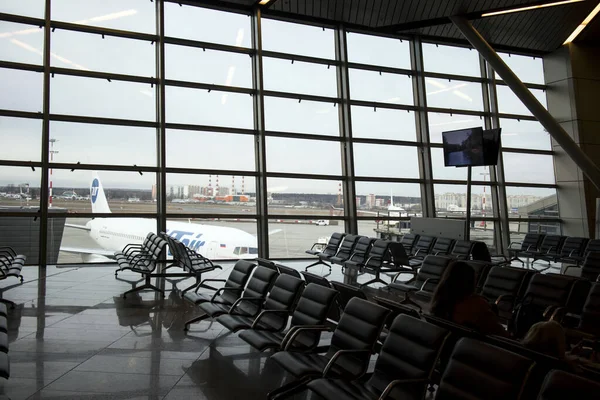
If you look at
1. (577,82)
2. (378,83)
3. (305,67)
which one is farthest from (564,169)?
(305,67)

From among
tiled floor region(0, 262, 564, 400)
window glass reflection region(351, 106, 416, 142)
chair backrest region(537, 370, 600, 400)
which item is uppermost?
window glass reflection region(351, 106, 416, 142)

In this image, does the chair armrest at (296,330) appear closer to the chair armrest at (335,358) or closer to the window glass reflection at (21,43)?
the chair armrest at (335,358)

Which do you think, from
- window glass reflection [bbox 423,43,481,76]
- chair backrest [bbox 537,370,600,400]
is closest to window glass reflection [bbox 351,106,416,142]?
window glass reflection [bbox 423,43,481,76]

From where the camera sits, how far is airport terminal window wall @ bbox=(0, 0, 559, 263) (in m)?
8.45

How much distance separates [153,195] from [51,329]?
4.88 metres

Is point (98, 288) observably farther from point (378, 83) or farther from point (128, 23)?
point (378, 83)

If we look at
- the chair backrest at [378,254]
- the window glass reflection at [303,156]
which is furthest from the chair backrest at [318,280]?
the window glass reflection at [303,156]

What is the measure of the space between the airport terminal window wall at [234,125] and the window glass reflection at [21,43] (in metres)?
0.03

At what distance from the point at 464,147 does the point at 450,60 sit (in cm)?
425

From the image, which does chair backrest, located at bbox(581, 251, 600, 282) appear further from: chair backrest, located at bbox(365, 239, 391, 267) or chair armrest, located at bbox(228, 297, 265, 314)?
chair armrest, located at bbox(228, 297, 265, 314)

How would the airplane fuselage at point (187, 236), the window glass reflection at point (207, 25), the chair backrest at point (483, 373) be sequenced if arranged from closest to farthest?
1. the chair backrest at point (483, 373)
2. the airplane fuselage at point (187, 236)
3. the window glass reflection at point (207, 25)

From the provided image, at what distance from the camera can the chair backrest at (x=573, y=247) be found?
8898 mm

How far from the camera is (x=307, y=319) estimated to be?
3172 millimetres

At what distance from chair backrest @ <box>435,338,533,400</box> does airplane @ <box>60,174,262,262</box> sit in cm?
753
